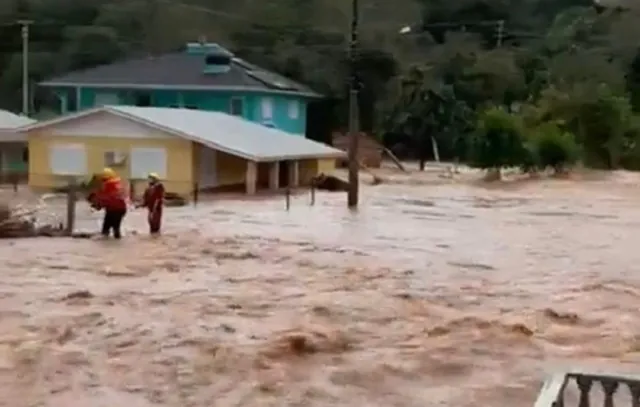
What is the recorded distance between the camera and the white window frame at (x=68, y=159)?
131ft

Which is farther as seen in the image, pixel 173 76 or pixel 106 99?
pixel 106 99

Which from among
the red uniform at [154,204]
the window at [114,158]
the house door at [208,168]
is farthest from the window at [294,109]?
the red uniform at [154,204]

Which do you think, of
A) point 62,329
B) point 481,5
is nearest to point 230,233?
point 62,329

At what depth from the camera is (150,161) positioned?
3894 centimetres

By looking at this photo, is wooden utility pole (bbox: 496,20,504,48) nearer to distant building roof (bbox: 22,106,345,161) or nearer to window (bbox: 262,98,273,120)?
window (bbox: 262,98,273,120)

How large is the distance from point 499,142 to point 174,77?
574 inches

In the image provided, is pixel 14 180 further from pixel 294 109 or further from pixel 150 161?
pixel 294 109

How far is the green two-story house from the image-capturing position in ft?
174

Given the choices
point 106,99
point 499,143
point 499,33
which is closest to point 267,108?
point 106,99

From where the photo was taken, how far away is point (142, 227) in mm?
26766

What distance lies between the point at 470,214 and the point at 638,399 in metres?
25.3

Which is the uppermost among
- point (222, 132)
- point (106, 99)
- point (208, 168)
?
point (106, 99)

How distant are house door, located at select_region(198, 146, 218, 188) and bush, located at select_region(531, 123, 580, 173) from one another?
14.3 metres

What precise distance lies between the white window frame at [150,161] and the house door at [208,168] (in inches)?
48.6
